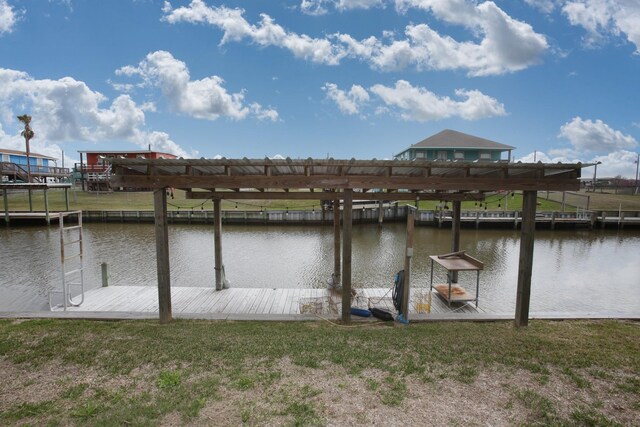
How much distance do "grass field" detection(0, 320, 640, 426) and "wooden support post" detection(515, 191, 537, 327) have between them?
1.18 feet

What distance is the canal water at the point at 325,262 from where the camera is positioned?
1087 cm

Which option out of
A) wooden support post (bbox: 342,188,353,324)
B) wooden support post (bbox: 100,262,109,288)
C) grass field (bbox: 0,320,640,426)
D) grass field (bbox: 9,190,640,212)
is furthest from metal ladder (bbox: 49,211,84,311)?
grass field (bbox: 9,190,640,212)

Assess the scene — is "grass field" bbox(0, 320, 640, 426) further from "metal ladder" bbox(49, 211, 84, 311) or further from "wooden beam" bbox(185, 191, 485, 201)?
"wooden beam" bbox(185, 191, 485, 201)

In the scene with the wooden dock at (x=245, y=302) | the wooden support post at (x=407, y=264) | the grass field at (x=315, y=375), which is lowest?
the wooden dock at (x=245, y=302)

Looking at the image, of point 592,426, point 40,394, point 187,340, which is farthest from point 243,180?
point 592,426

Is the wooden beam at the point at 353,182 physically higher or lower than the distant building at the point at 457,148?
lower

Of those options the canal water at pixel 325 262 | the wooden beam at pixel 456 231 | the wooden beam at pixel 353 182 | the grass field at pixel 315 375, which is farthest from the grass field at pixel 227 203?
the grass field at pixel 315 375

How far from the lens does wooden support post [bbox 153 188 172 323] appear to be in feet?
20.8

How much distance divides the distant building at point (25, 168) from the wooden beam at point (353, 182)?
3857cm

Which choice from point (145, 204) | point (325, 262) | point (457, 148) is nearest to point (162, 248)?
point (325, 262)

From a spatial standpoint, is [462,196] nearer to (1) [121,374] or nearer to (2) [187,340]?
(2) [187,340]

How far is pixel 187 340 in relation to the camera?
5.55 m

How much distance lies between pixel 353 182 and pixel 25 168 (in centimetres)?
5289

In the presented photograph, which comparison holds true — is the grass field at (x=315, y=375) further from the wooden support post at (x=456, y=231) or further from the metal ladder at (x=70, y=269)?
the wooden support post at (x=456, y=231)
